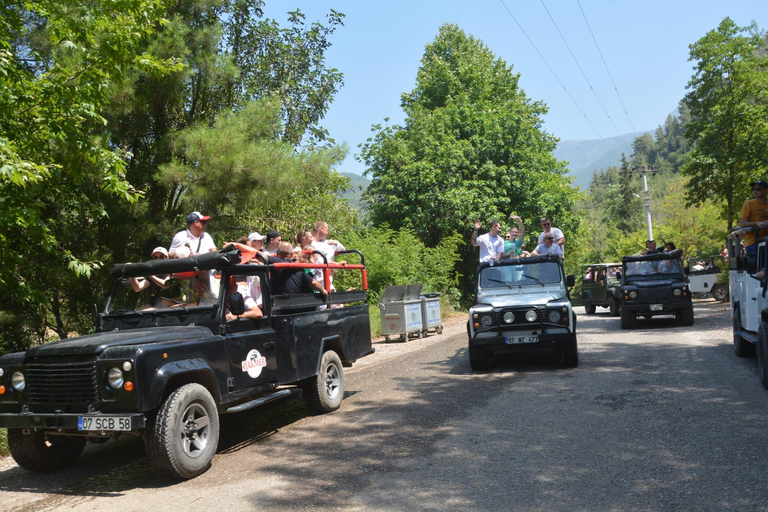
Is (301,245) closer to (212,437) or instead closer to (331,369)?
(331,369)

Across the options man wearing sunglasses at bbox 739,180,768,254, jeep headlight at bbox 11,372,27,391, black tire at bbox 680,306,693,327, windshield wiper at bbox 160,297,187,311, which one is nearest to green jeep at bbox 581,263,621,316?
black tire at bbox 680,306,693,327

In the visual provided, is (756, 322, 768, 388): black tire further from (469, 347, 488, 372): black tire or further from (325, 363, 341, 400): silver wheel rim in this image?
(325, 363, 341, 400): silver wheel rim

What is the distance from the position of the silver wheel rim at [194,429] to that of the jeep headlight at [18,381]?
4.84 feet

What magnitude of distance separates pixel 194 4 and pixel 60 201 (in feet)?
21.6

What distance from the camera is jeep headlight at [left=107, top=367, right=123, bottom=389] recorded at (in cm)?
541

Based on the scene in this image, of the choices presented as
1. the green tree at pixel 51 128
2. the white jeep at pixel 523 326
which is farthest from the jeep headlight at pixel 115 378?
the white jeep at pixel 523 326

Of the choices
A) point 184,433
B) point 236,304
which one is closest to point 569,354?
point 236,304

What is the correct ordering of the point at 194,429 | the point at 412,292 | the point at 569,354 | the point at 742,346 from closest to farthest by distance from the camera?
the point at 194,429 → the point at 569,354 → the point at 742,346 → the point at 412,292

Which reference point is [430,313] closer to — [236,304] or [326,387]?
[326,387]

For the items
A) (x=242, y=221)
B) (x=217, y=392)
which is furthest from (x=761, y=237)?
(x=242, y=221)

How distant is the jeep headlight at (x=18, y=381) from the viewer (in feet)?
19.0

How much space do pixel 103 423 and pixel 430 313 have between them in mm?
14536

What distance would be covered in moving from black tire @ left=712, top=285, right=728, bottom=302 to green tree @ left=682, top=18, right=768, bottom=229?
2974mm

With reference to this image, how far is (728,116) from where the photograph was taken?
24906 mm
